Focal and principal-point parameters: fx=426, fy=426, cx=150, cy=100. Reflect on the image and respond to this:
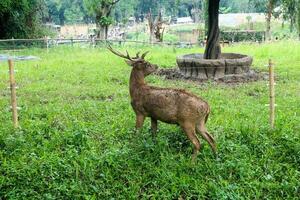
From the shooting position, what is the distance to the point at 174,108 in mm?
5656

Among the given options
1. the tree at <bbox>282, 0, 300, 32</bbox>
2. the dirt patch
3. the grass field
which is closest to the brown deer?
the grass field

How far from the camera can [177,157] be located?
5.78 metres

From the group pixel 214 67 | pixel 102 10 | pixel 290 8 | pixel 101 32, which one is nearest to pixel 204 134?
pixel 214 67

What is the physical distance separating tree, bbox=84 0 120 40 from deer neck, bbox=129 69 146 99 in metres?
21.2

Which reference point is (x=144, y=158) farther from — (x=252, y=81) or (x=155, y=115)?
(x=252, y=81)

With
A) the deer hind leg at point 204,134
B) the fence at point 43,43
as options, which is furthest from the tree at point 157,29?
the deer hind leg at point 204,134

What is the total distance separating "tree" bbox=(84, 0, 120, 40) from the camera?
26.9 m

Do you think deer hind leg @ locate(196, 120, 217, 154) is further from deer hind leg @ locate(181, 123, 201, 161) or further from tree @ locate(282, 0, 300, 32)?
tree @ locate(282, 0, 300, 32)

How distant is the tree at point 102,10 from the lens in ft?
88.2

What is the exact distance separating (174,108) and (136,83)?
0.83 m

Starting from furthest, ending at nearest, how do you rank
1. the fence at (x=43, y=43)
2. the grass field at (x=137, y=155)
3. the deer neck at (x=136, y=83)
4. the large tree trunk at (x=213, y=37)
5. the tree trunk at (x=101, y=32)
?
the tree trunk at (x=101, y=32) < the fence at (x=43, y=43) < the large tree trunk at (x=213, y=37) < the deer neck at (x=136, y=83) < the grass field at (x=137, y=155)

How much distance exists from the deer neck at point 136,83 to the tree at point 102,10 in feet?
69.4

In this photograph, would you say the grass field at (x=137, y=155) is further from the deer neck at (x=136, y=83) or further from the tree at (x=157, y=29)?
the tree at (x=157, y=29)

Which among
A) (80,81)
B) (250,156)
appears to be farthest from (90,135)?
(80,81)
